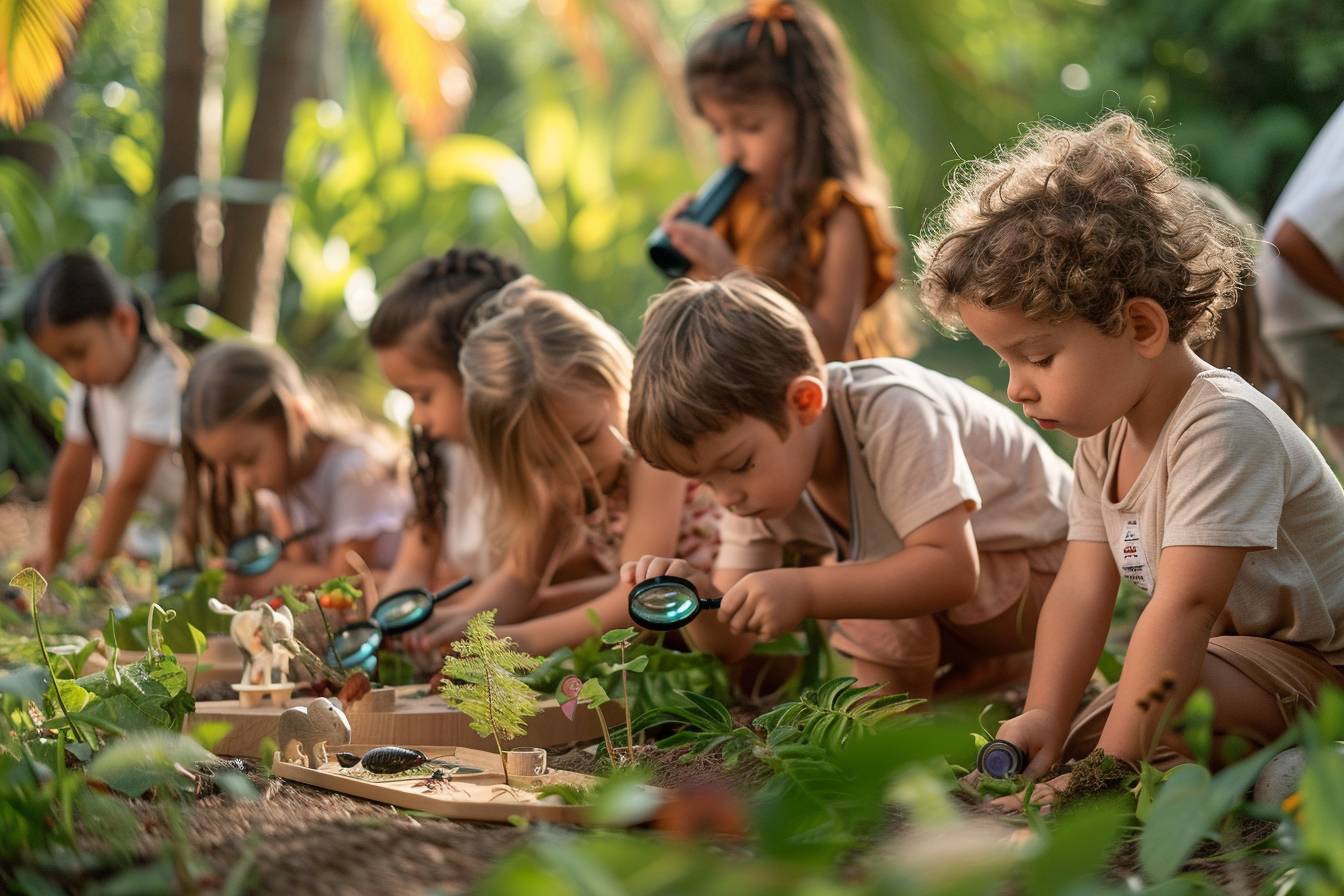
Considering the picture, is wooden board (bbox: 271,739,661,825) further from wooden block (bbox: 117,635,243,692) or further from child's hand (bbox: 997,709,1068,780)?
wooden block (bbox: 117,635,243,692)

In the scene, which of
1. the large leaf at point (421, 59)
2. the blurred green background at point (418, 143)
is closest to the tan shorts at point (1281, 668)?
the blurred green background at point (418, 143)

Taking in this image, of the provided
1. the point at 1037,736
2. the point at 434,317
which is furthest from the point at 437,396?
the point at 1037,736

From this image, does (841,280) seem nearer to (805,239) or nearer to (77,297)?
(805,239)

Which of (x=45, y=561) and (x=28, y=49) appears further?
(x=28, y=49)

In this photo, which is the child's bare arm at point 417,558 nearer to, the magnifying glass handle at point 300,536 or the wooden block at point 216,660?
the magnifying glass handle at point 300,536

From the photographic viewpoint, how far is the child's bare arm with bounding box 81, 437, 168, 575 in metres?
4.18

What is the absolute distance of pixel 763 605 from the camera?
211cm

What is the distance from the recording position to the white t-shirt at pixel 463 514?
342cm

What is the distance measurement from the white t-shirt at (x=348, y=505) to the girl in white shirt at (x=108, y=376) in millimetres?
611

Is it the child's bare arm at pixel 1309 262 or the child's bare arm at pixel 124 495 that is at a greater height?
the child's bare arm at pixel 1309 262

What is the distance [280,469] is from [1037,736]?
96.0 inches

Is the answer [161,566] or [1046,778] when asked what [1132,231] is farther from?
[161,566]

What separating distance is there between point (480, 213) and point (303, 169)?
1.03 meters

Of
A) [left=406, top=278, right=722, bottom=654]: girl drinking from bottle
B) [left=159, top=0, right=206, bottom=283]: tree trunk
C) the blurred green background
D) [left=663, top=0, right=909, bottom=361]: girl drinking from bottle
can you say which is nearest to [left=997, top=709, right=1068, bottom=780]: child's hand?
[left=406, top=278, right=722, bottom=654]: girl drinking from bottle
